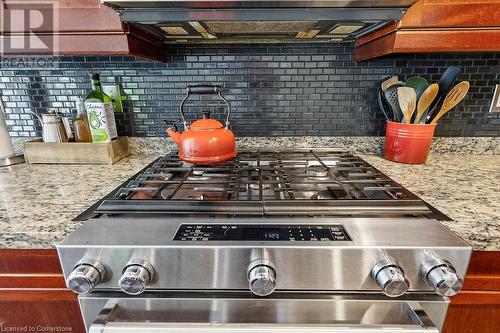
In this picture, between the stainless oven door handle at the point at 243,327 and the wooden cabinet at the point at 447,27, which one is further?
the wooden cabinet at the point at 447,27

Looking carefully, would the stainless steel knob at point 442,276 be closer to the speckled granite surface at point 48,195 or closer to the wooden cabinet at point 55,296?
the wooden cabinet at point 55,296

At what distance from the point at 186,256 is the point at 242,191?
25 centimetres

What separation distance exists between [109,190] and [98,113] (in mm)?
411

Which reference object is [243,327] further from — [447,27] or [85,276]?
[447,27]

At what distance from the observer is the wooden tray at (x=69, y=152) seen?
3.24 ft

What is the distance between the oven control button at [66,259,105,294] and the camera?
479 millimetres

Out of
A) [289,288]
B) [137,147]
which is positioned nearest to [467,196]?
[289,288]

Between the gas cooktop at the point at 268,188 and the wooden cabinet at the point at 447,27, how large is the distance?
1.34ft

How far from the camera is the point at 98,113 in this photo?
996 mm

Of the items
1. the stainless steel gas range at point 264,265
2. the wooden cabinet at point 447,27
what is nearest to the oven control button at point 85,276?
the stainless steel gas range at point 264,265

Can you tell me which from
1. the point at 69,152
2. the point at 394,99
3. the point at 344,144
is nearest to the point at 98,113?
the point at 69,152

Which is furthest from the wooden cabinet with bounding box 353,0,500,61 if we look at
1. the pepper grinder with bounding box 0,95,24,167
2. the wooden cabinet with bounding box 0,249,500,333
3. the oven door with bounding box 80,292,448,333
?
the pepper grinder with bounding box 0,95,24,167

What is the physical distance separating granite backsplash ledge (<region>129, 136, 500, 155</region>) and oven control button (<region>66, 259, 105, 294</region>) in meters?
0.74

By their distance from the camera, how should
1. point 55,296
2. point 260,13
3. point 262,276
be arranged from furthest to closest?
point 260,13, point 55,296, point 262,276
